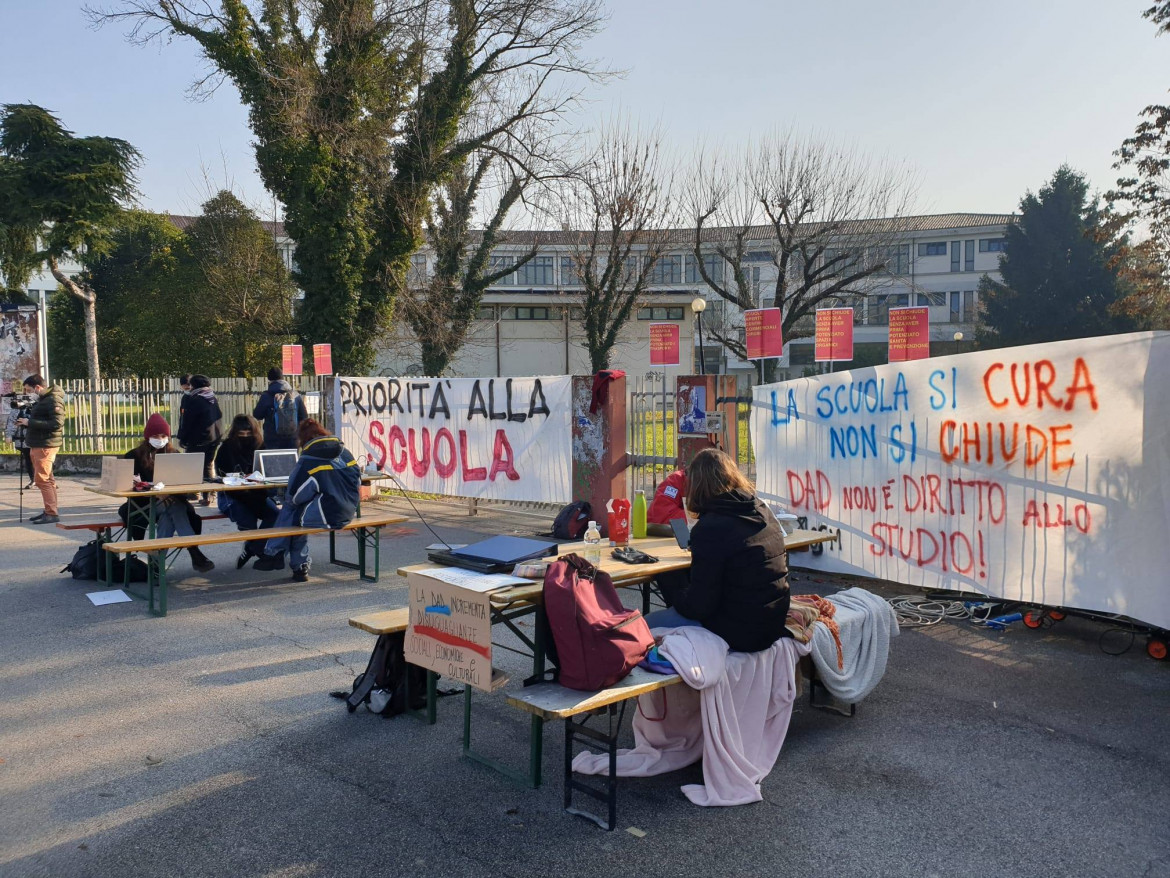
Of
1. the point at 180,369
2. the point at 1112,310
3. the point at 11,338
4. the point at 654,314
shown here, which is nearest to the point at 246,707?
the point at 11,338

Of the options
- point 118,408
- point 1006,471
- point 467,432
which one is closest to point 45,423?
point 467,432

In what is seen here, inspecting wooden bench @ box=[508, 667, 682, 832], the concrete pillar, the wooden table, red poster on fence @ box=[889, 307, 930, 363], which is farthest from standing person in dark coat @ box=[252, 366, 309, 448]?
wooden bench @ box=[508, 667, 682, 832]

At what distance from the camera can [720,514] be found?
4586 millimetres

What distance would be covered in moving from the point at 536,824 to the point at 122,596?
6138 mm

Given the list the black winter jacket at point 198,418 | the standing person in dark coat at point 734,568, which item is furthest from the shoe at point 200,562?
the standing person in dark coat at point 734,568

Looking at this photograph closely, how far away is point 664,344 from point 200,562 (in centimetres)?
707

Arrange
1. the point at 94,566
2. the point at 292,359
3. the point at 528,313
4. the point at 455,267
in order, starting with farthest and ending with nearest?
the point at 528,313
the point at 455,267
the point at 292,359
the point at 94,566

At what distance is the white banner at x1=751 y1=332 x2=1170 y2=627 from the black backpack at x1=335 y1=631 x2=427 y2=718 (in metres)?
4.11

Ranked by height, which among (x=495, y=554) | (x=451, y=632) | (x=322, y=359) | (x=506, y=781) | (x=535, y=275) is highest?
(x=535, y=275)

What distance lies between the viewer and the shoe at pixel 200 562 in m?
9.77

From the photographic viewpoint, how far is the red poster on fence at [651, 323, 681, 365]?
44.0 feet

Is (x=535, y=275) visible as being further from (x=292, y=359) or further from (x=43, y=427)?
(x=43, y=427)

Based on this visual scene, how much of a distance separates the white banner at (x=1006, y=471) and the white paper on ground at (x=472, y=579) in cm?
382

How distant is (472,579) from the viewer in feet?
15.1
